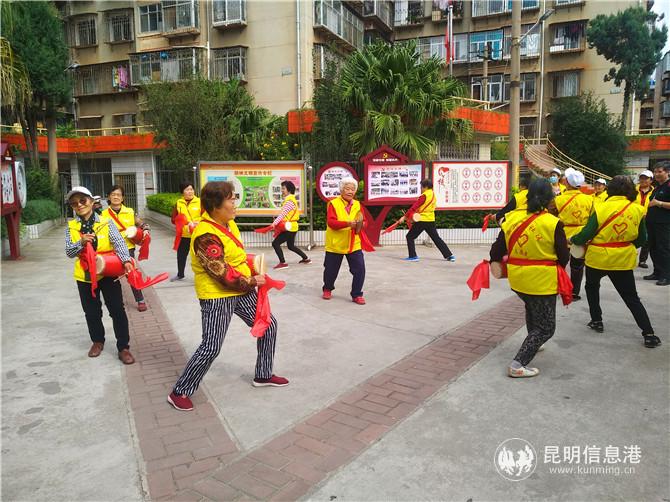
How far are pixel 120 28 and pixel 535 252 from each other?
30328 millimetres

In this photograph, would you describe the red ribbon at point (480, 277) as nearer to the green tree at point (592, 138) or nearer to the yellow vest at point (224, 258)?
the yellow vest at point (224, 258)

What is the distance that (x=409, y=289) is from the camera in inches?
293

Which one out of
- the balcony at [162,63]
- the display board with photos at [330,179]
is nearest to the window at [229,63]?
the balcony at [162,63]

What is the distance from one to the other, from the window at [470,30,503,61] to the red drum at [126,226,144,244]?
3054 centimetres

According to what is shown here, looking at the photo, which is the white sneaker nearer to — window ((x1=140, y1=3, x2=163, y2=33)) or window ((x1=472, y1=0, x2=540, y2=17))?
window ((x1=140, y1=3, x2=163, y2=33))

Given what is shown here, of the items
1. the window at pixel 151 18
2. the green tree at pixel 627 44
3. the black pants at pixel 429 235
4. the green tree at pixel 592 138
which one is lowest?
the black pants at pixel 429 235

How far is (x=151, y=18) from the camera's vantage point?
1070 inches

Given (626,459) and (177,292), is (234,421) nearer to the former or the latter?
(626,459)

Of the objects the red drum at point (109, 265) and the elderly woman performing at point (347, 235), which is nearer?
the red drum at point (109, 265)

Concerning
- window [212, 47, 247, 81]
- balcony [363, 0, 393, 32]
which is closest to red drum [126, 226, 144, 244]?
window [212, 47, 247, 81]

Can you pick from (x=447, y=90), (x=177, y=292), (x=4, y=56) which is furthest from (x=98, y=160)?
(x=177, y=292)

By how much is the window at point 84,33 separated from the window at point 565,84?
87.2 feet

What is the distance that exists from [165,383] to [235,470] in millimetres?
1503

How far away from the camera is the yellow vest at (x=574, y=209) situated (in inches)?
260
